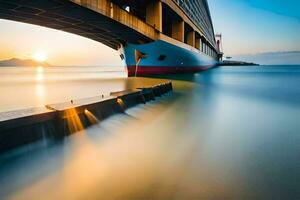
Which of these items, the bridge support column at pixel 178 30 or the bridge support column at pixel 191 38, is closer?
the bridge support column at pixel 178 30

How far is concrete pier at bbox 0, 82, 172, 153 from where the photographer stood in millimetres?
4223

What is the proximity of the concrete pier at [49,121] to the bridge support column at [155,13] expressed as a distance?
2116cm

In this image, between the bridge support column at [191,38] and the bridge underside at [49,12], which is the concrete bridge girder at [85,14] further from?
the bridge support column at [191,38]

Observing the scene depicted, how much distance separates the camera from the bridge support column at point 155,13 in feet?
86.9

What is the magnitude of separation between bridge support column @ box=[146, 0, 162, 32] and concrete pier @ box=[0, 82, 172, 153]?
2116 cm

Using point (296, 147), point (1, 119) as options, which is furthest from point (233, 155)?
point (1, 119)

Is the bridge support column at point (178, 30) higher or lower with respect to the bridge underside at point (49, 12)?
higher

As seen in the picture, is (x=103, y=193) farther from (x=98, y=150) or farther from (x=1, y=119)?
(x=1, y=119)

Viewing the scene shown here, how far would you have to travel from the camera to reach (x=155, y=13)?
87.6 ft

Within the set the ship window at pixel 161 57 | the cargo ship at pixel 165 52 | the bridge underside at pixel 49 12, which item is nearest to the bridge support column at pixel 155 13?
the cargo ship at pixel 165 52

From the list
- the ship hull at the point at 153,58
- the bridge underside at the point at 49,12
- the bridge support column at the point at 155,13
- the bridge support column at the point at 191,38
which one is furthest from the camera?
the bridge support column at the point at 191,38

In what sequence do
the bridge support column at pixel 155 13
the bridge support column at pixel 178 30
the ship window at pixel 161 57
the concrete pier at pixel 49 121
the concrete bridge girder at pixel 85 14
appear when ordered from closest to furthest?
the concrete pier at pixel 49 121, the concrete bridge girder at pixel 85 14, the bridge support column at pixel 155 13, the ship window at pixel 161 57, the bridge support column at pixel 178 30

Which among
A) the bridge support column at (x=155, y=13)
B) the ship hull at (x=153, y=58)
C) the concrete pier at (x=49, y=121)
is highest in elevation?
the bridge support column at (x=155, y=13)

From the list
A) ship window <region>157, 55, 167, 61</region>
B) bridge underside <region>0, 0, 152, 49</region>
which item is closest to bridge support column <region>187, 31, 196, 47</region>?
ship window <region>157, 55, 167, 61</region>
